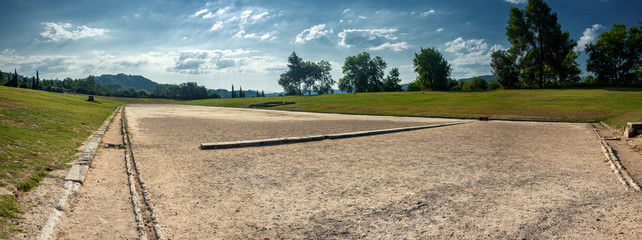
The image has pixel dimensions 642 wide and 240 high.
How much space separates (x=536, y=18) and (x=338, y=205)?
6214cm

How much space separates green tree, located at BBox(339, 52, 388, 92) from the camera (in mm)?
96875

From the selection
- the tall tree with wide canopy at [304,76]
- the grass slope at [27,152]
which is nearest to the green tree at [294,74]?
the tall tree with wide canopy at [304,76]

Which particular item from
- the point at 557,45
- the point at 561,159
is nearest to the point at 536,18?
the point at 557,45

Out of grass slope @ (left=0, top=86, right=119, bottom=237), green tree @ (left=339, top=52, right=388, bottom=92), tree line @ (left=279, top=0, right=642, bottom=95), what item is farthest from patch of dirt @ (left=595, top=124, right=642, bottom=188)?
green tree @ (left=339, top=52, right=388, bottom=92)

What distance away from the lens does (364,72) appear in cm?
9819

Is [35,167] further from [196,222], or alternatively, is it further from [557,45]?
[557,45]

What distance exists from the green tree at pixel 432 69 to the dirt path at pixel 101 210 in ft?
244

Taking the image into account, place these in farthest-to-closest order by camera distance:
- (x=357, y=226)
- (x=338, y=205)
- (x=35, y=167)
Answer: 1. (x=35, y=167)
2. (x=338, y=205)
3. (x=357, y=226)

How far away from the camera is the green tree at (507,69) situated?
186 ft

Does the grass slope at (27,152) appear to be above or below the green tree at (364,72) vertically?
below

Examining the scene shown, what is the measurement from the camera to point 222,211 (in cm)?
427

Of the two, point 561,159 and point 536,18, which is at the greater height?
point 536,18

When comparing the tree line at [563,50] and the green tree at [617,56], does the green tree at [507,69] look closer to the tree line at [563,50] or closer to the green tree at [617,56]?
the tree line at [563,50]

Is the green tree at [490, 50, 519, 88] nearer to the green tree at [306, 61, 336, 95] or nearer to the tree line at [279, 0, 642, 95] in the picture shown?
the tree line at [279, 0, 642, 95]
